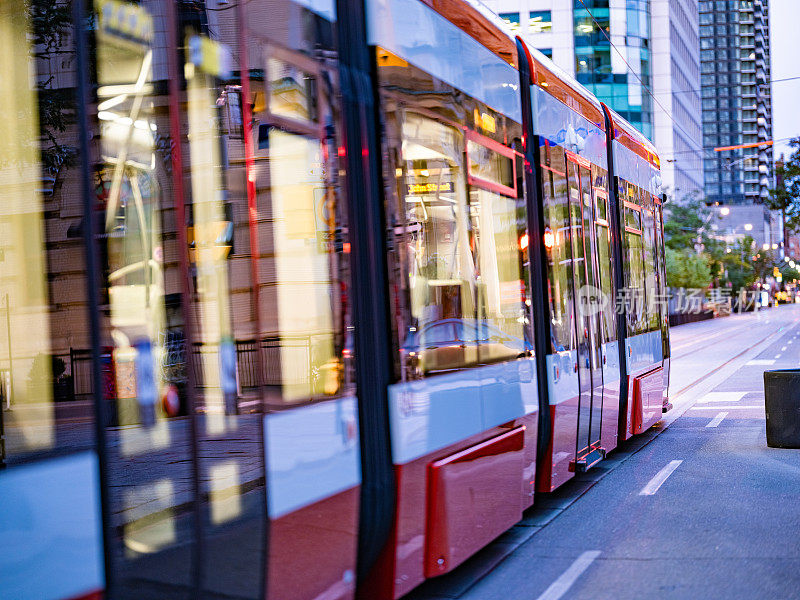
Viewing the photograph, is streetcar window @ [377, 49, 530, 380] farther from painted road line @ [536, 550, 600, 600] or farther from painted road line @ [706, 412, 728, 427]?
painted road line @ [706, 412, 728, 427]

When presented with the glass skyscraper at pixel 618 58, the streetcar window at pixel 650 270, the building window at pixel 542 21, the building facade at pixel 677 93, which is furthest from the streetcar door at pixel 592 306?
the building facade at pixel 677 93

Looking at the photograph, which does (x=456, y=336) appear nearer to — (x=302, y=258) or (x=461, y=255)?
(x=461, y=255)

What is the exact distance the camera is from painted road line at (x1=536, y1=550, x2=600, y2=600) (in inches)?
246

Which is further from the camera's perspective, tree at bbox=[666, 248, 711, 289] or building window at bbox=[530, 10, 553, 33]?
tree at bbox=[666, 248, 711, 289]

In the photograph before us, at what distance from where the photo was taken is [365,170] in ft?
16.5

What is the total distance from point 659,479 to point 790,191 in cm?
2581

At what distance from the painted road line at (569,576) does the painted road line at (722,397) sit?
1247cm

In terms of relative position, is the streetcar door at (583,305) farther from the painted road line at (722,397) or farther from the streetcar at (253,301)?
the painted road line at (722,397)

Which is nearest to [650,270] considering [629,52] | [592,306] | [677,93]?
[592,306]

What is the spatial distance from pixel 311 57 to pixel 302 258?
947 mm

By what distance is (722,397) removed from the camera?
1983cm

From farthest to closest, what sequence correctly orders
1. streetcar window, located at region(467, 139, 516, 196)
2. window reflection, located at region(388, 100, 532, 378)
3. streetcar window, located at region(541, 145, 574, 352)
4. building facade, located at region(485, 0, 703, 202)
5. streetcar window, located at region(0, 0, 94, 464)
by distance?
building facade, located at region(485, 0, 703, 202), streetcar window, located at region(541, 145, 574, 352), streetcar window, located at region(467, 139, 516, 196), window reflection, located at region(388, 100, 532, 378), streetcar window, located at region(0, 0, 94, 464)

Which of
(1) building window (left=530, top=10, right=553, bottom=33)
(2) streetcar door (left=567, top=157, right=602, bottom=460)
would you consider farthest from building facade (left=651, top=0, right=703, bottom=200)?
(2) streetcar door (left=567, top=157, right=602, bottom=460)

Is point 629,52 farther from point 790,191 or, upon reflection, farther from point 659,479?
point 659,479
